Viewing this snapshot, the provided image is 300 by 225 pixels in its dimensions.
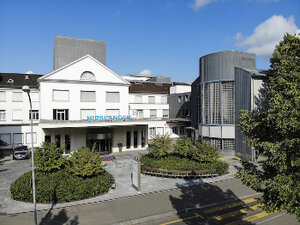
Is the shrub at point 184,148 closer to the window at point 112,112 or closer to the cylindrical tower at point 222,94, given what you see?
the cylindrical tower at point 222,94

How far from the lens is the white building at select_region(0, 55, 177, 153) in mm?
31250

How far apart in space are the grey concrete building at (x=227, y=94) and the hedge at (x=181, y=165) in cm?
872

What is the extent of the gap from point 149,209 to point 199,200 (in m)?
3.81

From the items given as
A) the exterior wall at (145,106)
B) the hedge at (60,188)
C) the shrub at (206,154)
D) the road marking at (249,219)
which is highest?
the exterior wall at (145,106)

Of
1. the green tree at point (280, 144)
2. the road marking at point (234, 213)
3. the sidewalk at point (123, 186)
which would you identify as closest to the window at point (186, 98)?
the sidewalk at point (123, 186)

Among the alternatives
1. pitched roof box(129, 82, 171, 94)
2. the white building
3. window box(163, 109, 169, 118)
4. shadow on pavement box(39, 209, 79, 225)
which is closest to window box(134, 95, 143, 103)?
pitched roof box(129, 82, 171, 94)

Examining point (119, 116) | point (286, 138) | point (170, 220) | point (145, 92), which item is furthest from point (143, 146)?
point (286, 138)

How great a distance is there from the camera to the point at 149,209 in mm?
15312

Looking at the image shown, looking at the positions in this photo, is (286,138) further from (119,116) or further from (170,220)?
(119,116)

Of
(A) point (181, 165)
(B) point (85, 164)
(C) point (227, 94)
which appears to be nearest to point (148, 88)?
Result: (C) point (227, 94)

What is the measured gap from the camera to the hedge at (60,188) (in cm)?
1616

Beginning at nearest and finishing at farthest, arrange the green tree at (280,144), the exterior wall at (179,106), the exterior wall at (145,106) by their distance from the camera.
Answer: the green tree at (280,144) → the exterior wall at (179,106) → the exterior wall at (145,106)

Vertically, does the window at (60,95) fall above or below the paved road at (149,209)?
above

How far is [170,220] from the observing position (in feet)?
46.1
